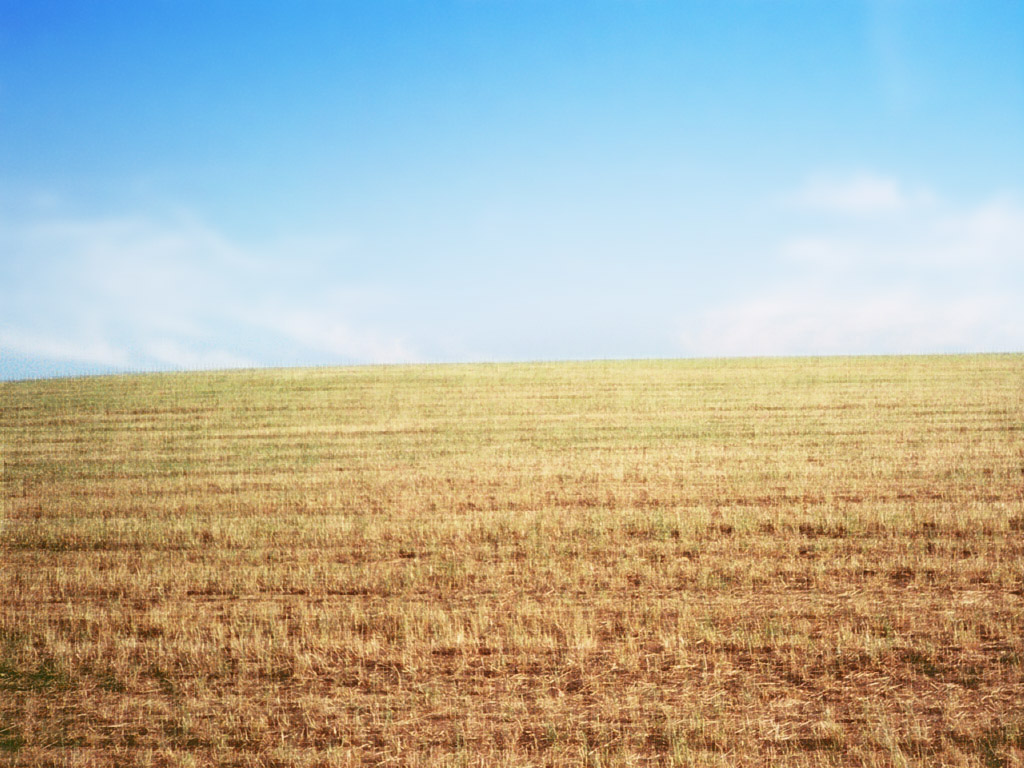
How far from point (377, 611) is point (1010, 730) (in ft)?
20.6

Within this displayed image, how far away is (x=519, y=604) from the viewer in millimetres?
10227

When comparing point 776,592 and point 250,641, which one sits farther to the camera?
point 776,592

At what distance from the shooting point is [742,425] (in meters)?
28.9

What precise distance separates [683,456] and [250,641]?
15040 mm

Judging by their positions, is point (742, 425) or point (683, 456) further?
point (742, 425)

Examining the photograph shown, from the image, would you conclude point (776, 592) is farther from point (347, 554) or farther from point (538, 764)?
point (347, 554)

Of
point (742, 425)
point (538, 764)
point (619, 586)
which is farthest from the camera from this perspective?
point (742, 425)

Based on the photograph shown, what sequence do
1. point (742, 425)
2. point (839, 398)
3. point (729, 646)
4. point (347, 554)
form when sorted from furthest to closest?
point (839, 398), point (742, 425), point (347, 554), point (729, 646)

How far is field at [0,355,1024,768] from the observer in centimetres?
693

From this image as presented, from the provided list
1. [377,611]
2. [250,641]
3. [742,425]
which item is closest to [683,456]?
[742,425]

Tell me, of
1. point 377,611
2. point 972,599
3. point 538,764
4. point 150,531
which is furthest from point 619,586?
point 150,531

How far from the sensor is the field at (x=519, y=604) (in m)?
6.93

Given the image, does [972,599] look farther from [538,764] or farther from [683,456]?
[683,456]

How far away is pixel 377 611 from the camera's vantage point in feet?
33.2
